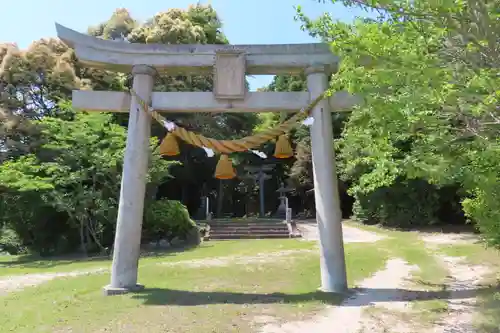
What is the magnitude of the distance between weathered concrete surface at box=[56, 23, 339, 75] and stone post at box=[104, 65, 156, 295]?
303mm

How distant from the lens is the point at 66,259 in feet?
52.0

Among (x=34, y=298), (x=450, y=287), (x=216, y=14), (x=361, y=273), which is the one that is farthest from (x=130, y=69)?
(x=216, y=14)

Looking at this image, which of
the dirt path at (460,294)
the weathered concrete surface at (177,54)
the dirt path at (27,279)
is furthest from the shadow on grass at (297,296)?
the weathered concrete surface at (177,54)

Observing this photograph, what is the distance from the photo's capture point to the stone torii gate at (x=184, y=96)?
780 cm

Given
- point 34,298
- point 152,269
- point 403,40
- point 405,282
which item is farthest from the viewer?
point 152,269

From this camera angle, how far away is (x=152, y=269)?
11.1 metres

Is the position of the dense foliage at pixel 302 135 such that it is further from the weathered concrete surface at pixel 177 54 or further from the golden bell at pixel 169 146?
the golden bell at pixel 169 146

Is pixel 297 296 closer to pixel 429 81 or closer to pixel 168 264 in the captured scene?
pixel 429 81

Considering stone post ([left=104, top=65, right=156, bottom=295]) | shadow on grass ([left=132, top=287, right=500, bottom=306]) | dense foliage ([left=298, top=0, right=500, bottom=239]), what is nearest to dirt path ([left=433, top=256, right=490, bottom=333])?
shadow on grass ([left=132, top=287, right=500, bottom=306])

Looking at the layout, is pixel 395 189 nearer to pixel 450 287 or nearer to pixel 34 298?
pixel 450 287

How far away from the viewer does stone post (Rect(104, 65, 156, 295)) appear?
773 cm

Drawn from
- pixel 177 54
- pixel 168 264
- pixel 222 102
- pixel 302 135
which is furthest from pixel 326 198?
pixel 302 135

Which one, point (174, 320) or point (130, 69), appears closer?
point (174, 320)

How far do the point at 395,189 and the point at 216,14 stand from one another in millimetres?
15612
